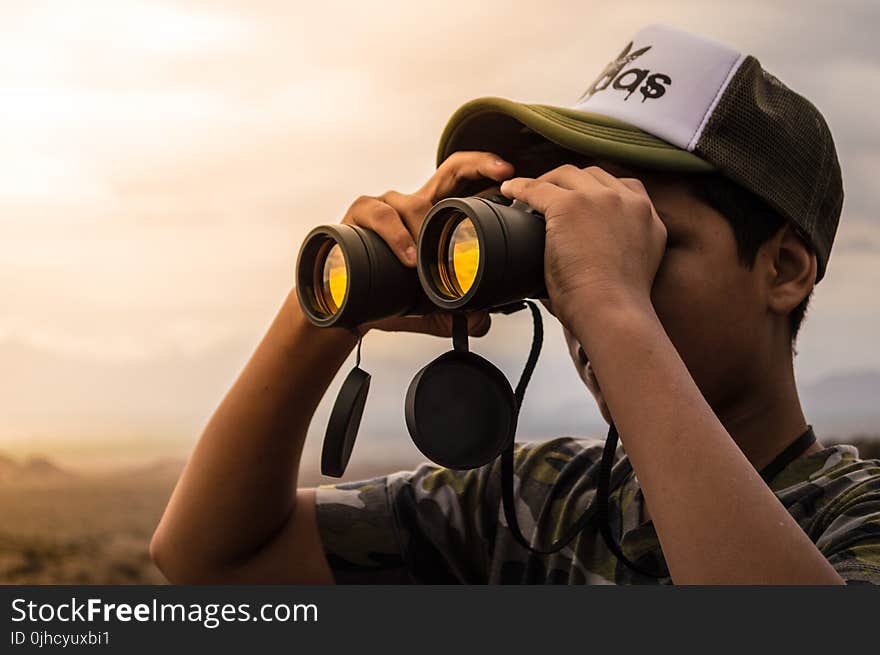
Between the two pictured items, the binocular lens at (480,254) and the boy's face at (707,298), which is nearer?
the binocular lens at (480,254)

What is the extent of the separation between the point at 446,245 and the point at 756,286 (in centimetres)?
31

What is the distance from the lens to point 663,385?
78 cm

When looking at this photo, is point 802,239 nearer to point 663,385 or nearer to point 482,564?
point 663,385

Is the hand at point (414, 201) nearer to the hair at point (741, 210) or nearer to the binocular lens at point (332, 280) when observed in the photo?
the binocular lens at point (332, 280)

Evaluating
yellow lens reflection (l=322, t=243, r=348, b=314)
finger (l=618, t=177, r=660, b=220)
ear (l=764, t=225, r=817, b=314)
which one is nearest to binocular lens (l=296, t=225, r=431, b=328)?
yellow lens reflection (l=322, t=243, r=348, b=314)

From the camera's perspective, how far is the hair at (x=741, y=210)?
1.01 meters

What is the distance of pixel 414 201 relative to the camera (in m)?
1.04

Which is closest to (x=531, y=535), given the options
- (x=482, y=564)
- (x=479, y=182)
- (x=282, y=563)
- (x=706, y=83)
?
(x=482, y=564)

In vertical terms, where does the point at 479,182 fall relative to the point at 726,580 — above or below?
above

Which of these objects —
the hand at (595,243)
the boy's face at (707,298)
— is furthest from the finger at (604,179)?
the boy's face at (707,298)

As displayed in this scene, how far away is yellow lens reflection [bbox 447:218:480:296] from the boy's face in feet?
0.58

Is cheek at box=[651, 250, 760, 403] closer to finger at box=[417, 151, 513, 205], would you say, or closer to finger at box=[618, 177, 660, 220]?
finger at box=[618, 177, 660, 220]

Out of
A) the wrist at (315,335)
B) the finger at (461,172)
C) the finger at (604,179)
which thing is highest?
the finger at (461,172)

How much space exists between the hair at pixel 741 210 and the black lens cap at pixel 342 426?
37 centimetres
